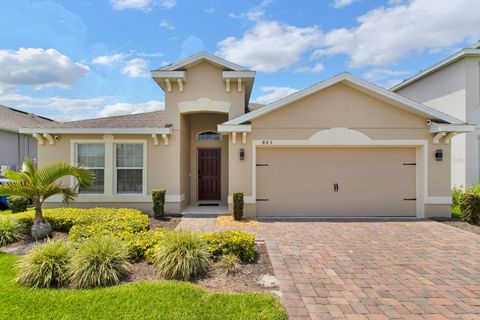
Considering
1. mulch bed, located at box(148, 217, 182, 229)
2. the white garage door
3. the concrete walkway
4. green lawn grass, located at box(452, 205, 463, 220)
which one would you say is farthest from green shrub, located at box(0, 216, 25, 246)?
green lawn grass, located at box(452, 205, 463, 220)

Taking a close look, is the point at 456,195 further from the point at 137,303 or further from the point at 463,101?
the point at 137,303

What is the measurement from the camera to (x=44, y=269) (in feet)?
14.2

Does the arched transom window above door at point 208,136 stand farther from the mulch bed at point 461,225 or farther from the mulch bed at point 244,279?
the mulch bed at point 461,225

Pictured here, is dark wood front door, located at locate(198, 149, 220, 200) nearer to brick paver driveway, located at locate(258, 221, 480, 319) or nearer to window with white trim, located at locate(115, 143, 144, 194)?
window with white trim, located at locate(115, 143, 144, 194)

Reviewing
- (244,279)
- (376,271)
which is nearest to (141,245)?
(244,279)

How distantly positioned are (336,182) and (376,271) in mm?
5101

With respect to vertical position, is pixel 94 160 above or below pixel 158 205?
above

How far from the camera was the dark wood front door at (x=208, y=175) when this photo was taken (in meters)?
12.3

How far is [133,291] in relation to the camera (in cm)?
400

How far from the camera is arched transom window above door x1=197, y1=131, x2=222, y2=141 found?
1220 centimetres

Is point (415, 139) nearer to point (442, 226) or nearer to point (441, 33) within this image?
point (442, 226)

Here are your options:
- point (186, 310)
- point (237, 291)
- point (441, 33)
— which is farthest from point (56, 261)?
point (441, 33)

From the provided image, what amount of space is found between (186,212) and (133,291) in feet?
20.4

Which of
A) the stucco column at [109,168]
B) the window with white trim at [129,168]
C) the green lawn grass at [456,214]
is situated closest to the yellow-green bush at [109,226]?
the window with white trim at [129,168]
